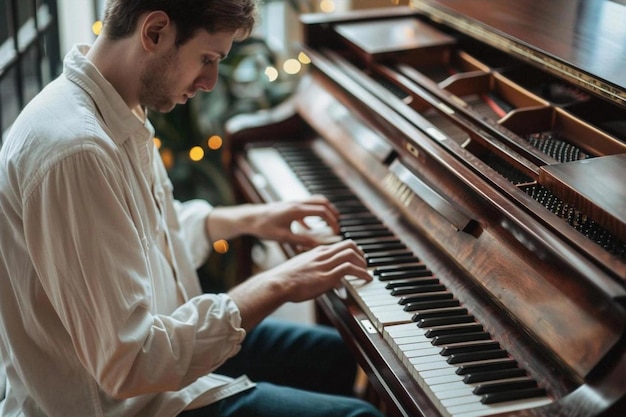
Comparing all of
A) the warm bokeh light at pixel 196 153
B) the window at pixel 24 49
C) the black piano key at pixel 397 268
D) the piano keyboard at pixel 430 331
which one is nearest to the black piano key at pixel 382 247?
Result: the piano keyboard at pixel 430 331

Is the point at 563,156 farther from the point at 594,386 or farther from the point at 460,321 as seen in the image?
the point at 594,386

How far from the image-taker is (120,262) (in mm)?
1410

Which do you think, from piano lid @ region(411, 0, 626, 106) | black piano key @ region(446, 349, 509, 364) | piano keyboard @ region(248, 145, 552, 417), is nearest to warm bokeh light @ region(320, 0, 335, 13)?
piano lid @ region(411, 0, 626, 106)

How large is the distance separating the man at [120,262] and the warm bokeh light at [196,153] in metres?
1.28

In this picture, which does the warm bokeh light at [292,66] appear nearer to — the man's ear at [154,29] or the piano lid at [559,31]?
the piano lid at [559,31]

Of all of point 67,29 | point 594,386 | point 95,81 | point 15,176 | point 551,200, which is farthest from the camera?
point 67,29

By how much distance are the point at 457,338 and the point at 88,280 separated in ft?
2.38

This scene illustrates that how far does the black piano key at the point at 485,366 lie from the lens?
1.45 meters

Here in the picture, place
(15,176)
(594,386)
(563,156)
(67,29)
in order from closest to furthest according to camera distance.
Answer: (594,386) → (15,176) → (563,156) → (67,29)

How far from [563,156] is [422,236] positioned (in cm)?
40

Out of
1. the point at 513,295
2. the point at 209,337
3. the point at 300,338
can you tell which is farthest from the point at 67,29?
the point at 513,295

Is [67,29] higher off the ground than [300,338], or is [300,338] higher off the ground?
[67,29]

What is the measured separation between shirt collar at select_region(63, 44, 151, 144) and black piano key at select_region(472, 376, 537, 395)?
0.86 m

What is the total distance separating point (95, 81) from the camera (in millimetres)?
1538
